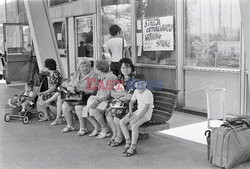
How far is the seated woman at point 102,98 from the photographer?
5539 millimetres

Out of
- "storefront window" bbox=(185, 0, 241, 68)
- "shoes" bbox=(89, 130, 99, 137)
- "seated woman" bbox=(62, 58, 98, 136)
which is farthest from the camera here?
"storefront window" bbox=(185, 0, 241, 68)

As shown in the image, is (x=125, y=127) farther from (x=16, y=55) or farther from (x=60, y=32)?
(x=16, y=55)

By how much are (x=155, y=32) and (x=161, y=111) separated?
3.24 metres

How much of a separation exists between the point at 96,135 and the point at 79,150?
811 millimetres

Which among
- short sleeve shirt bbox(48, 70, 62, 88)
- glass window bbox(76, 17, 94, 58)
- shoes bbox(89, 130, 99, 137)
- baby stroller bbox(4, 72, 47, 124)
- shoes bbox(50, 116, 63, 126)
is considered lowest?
shoes bbox(89, 130, 99, 137)

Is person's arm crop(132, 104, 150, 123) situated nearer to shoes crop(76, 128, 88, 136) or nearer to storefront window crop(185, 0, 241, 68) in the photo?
shoes crop(76, 128, 88, 136)

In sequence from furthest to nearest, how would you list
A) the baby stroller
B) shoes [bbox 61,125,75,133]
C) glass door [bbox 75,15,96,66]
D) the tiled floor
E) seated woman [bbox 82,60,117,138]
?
1. glass door [bbox 75,15,96,66]
2. the baby stroller
3. shoes [bbox 61,125,75,133]
4. seated woman [bbox 82,60,117,138]
5. the tiled floor

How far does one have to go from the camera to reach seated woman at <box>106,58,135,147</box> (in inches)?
203

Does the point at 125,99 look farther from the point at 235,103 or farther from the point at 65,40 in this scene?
the point at 65,40

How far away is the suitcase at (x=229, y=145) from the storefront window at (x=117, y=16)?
4.93 m

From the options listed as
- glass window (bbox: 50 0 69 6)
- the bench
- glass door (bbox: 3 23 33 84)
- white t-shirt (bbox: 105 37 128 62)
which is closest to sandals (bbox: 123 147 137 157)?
the bench

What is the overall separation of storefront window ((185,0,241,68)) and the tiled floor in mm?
1725

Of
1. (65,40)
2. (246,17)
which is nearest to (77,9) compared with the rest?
(65,40)

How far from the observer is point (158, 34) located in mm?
8047
